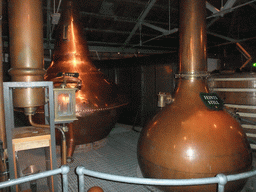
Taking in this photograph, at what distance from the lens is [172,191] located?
7.84ft

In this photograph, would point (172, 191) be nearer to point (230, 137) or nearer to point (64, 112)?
point (230, 137)

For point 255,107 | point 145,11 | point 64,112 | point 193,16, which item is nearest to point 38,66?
point 64,112

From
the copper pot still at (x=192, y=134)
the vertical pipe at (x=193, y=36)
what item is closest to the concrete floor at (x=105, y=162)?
the copper pot still at (x=192, y=134)

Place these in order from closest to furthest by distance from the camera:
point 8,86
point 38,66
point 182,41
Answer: point 8,86, point 38,66, point 182,41

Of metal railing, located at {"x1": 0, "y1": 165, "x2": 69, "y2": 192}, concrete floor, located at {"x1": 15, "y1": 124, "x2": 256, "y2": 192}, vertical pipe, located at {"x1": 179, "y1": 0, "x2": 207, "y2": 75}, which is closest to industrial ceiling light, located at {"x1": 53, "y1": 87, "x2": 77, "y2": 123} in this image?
metal railing, located at {"x1": 0, "y1": 165, "x2": 69, "y2": 192}

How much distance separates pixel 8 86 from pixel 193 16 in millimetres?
2432

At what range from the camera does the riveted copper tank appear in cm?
379

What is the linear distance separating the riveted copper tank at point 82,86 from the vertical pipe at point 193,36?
2.02 m

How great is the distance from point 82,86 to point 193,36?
94.1 inches

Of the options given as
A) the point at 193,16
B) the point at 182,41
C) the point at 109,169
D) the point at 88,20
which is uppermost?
the point at 88,20

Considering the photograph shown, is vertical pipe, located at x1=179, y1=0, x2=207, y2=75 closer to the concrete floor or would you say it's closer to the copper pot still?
the copper pot still

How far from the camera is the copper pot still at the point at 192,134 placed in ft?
7.13

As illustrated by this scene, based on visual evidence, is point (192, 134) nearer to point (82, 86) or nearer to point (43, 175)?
point (43, 175)

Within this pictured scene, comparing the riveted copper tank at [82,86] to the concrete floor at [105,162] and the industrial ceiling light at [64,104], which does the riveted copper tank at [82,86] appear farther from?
the industrial ceiling light at [64,104]
